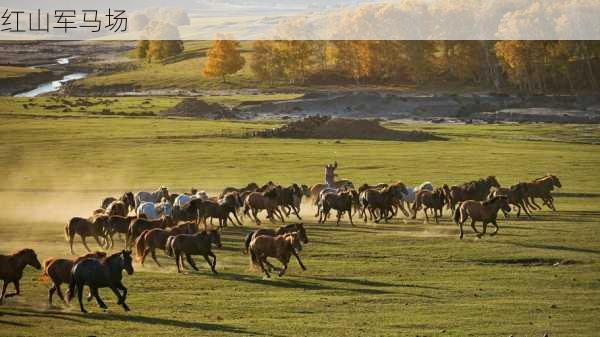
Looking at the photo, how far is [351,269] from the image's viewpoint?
2591 cm

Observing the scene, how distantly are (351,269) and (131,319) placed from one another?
731cm

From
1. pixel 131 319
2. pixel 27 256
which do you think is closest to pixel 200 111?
pixel 27 256

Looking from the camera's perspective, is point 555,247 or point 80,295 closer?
point 80,295

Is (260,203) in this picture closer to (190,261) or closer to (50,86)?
(190,261)

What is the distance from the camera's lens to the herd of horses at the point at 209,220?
21219mm

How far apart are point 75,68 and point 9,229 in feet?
453

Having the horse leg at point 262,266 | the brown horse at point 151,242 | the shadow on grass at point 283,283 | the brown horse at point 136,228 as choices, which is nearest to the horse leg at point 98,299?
the shadow on grass at point 283,283

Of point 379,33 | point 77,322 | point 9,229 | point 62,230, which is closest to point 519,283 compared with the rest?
point 77,322

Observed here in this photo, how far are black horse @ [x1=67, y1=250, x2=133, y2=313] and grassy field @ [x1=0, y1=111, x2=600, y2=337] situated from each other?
14.8 inches

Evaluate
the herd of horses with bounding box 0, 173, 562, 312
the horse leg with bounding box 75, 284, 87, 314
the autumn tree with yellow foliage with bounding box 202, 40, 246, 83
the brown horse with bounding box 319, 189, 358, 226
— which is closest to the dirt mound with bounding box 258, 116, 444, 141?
the herd of horses with bounding box 0, 173, 562, 312

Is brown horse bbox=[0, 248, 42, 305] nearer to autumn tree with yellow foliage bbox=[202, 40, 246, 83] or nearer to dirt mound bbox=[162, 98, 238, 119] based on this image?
dirt mound bbox=[162, 98, 238, 119]

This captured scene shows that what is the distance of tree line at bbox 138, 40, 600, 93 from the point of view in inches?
4387

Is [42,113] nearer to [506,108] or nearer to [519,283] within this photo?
[506,108]

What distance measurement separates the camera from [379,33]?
129 meters
